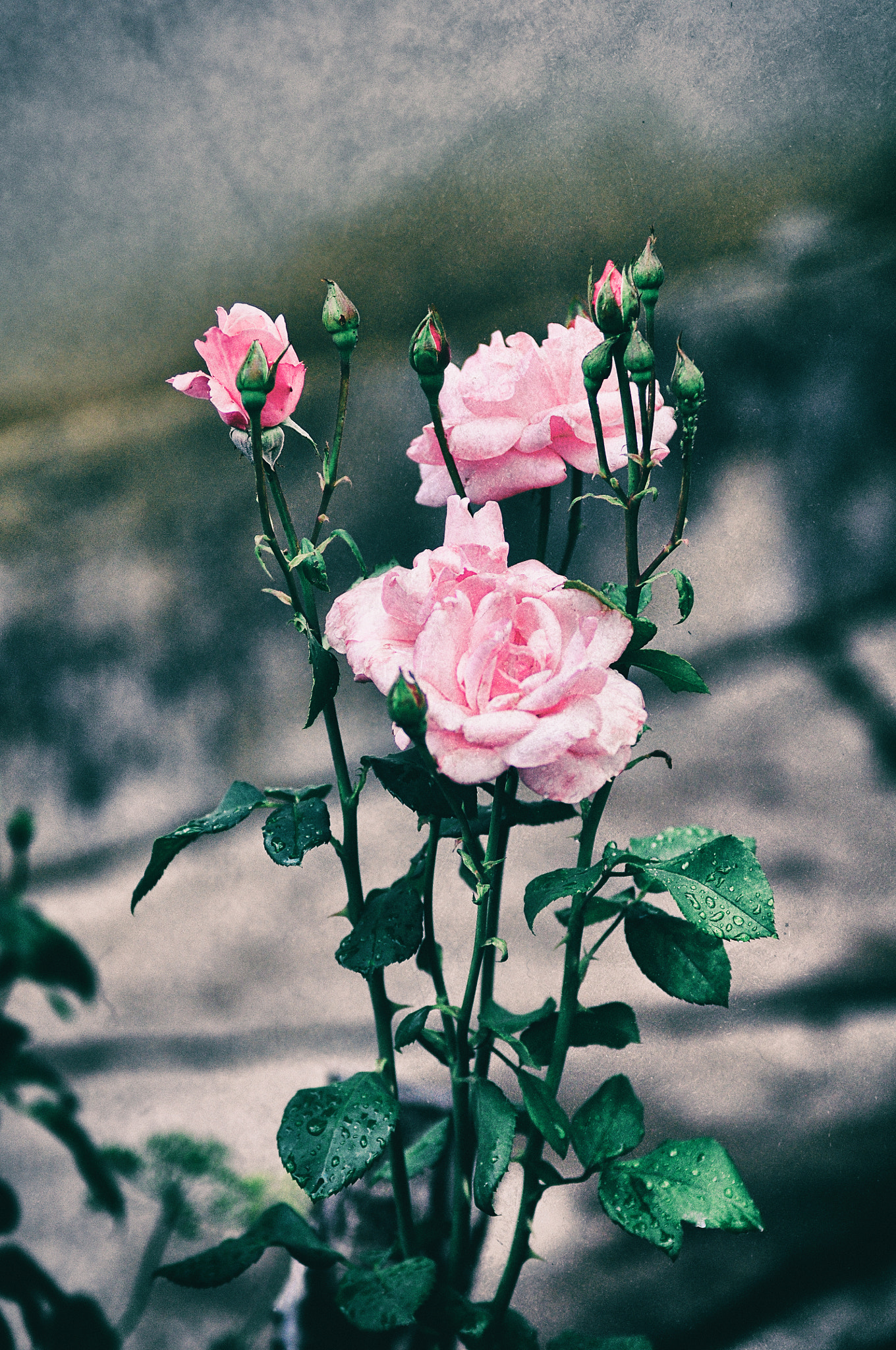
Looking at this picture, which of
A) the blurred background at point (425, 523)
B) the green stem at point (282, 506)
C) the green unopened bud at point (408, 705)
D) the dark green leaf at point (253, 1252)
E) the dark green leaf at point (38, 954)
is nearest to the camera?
the green unopened bud at point (408, 705)

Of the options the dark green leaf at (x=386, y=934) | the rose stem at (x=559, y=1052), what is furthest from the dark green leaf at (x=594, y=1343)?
the dark green leaf at (x=386, y=934)

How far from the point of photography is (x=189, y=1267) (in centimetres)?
58

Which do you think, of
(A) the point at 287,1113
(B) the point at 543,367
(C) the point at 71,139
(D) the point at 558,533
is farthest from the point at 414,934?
(C) the point at 71,139

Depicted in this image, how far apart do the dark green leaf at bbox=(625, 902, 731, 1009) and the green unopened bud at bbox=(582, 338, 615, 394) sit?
246mm

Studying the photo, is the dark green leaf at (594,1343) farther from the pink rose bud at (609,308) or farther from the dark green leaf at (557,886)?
the pink rose bud at (609,308)

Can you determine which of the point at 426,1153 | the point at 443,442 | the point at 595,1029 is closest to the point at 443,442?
the point at 443,442

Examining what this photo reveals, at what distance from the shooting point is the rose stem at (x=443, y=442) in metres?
0.42

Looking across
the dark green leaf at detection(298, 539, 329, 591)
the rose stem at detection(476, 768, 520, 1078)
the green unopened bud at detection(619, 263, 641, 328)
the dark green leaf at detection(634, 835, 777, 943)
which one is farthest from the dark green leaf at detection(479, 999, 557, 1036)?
the green unopened bud at detection(619, 263, 641, 328)

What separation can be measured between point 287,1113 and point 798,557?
0.55 metres

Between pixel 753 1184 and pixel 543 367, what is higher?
pixel 543 367

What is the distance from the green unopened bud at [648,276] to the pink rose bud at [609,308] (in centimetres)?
1

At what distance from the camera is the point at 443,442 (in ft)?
1.38

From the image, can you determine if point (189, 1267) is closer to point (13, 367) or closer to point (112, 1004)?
point (112, 1004)

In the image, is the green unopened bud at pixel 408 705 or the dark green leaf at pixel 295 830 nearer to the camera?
the green unopened bud at pixel 408 705
